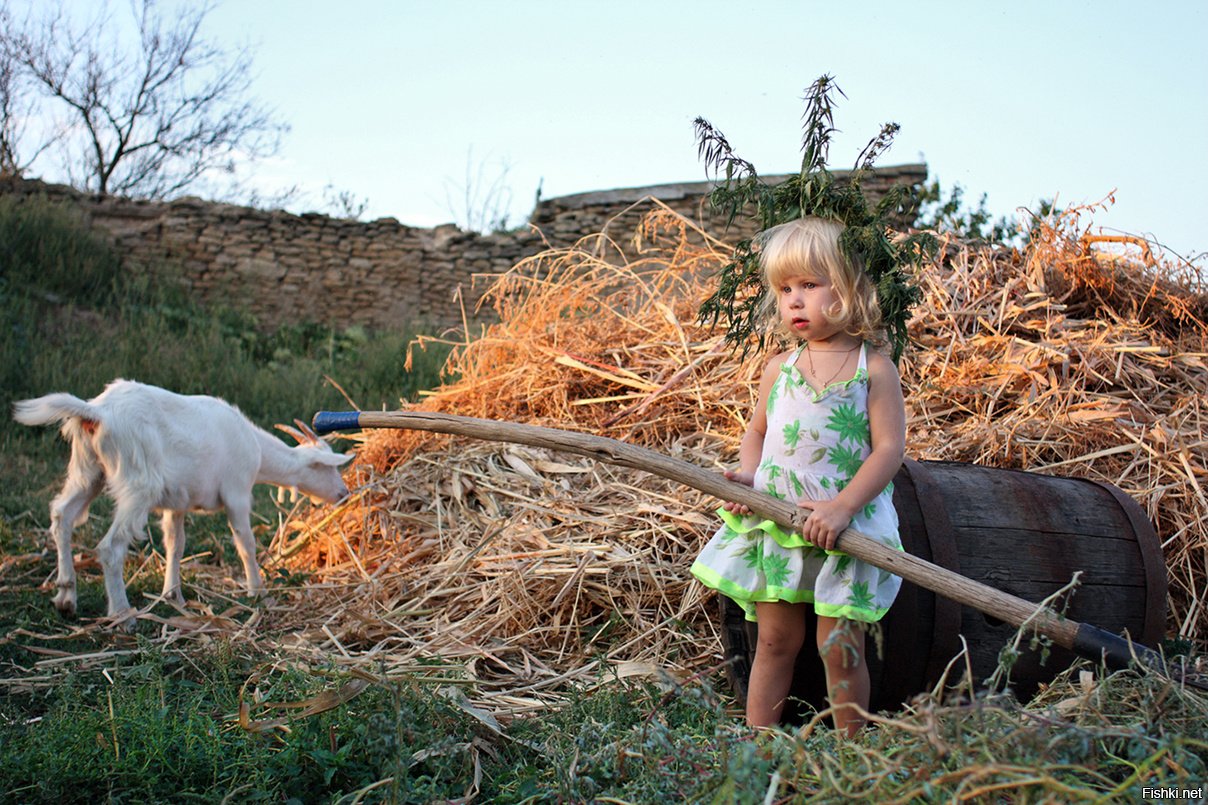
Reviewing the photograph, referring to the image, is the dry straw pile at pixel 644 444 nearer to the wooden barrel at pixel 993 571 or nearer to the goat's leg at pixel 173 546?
the goat's leg at pixel 173 546

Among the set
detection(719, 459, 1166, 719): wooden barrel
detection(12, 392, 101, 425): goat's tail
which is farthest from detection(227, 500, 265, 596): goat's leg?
detection(719, 459, 1166, 719): wooden barrel

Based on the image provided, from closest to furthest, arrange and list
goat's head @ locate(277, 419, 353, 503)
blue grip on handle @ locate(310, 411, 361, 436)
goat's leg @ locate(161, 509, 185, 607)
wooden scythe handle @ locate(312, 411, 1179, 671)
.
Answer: wooden scythe handle @ locate(312, 411, 1179, 671) < blue grip on handle @ locate(310, 411, 361, 436) < goat's leg @ locate(161, 509, 185, 607) < goat's head @ locate(277, 419, 353, 503)

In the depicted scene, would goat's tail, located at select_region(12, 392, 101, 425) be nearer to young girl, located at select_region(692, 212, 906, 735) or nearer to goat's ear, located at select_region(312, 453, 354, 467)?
goat's ear, located at select_region(312, 453, 354, 467)

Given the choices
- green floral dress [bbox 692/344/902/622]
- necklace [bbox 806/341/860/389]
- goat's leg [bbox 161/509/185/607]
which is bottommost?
goat's leg [bbox 161/509/185/607]

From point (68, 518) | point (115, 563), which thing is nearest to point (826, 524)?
point (115, 563)

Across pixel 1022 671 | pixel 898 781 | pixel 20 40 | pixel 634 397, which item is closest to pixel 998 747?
pixel 898 781

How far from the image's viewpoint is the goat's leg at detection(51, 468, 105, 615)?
453cm

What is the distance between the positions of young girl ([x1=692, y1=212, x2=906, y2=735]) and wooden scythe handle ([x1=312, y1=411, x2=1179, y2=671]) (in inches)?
6.0

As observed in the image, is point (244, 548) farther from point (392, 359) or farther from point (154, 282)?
point (154, 282)

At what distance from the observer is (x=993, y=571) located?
2.97m

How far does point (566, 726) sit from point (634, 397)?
244 centimetres

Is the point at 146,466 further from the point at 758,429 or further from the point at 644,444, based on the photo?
the point at 758,429

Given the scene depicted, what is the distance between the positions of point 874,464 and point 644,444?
2126 millimetres

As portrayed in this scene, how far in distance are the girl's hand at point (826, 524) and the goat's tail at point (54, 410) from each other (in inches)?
148
